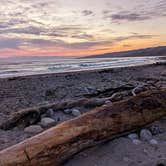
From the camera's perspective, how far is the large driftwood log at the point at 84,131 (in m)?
2.94

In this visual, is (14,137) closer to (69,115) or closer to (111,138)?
(69,115)

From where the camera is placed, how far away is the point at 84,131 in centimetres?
339

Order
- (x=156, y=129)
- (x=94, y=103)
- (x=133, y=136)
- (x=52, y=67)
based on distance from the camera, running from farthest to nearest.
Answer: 1. (x=52, y=67)
2. (x=94, y=103)
3. (x=156, y=129)
4. (x=133, y=136)

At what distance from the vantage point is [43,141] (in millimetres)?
3082

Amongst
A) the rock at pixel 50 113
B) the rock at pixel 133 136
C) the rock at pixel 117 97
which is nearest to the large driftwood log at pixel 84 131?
the rock at pixel 133 136

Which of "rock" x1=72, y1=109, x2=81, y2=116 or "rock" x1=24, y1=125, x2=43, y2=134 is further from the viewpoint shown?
"rock" x1=72, y1=109, x2=81, y2=116

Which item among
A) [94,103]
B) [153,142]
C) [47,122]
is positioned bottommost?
[153,142]

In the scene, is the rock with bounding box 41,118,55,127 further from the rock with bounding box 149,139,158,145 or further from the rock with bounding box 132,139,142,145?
the rock with bounding box 149,139,158,145

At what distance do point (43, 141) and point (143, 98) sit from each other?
2.04 meters

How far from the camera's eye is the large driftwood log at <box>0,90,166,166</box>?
9.64ft

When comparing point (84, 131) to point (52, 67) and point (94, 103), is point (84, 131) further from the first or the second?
point (52, 67)

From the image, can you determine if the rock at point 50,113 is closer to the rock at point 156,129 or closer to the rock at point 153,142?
the rock at point 156,129

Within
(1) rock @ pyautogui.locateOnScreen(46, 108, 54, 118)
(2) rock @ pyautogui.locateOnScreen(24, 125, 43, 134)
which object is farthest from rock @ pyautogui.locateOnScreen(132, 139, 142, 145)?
(1) rock @ pyautogui.locateOnScreen(46, 108, 54, 118)

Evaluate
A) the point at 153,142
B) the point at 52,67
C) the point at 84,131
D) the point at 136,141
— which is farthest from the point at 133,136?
the point at 52,67
